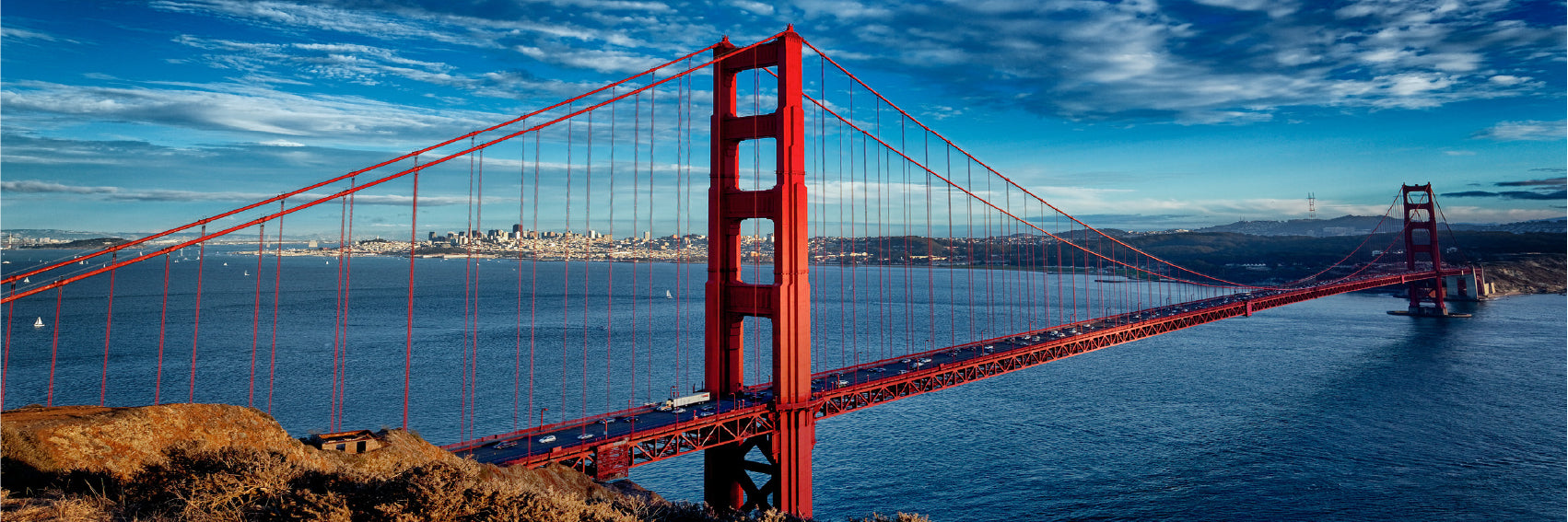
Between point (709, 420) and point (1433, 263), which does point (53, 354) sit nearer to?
point (709, 420)

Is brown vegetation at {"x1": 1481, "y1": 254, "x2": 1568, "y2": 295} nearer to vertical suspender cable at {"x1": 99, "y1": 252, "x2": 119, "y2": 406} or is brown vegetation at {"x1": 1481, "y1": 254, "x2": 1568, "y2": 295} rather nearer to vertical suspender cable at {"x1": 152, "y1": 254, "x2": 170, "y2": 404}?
vertical suspender cable at {"x1": 152, "y1": 254, "x2": 170, "y2": 404}

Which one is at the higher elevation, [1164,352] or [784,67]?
[784,67]

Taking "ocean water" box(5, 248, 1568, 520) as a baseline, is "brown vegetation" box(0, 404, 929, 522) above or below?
above

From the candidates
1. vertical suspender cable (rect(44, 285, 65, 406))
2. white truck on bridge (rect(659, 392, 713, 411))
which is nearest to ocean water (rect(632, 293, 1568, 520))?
white truck on bridge (rect(659, 392, 713, 411))

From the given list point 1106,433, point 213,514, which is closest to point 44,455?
point 213,514

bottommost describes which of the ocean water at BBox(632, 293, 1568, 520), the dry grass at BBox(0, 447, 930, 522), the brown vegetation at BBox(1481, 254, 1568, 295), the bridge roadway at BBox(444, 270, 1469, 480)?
the ocean water at BBox(632, 293, 1568, 520)

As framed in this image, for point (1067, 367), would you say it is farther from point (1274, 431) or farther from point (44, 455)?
point (44, 455)
